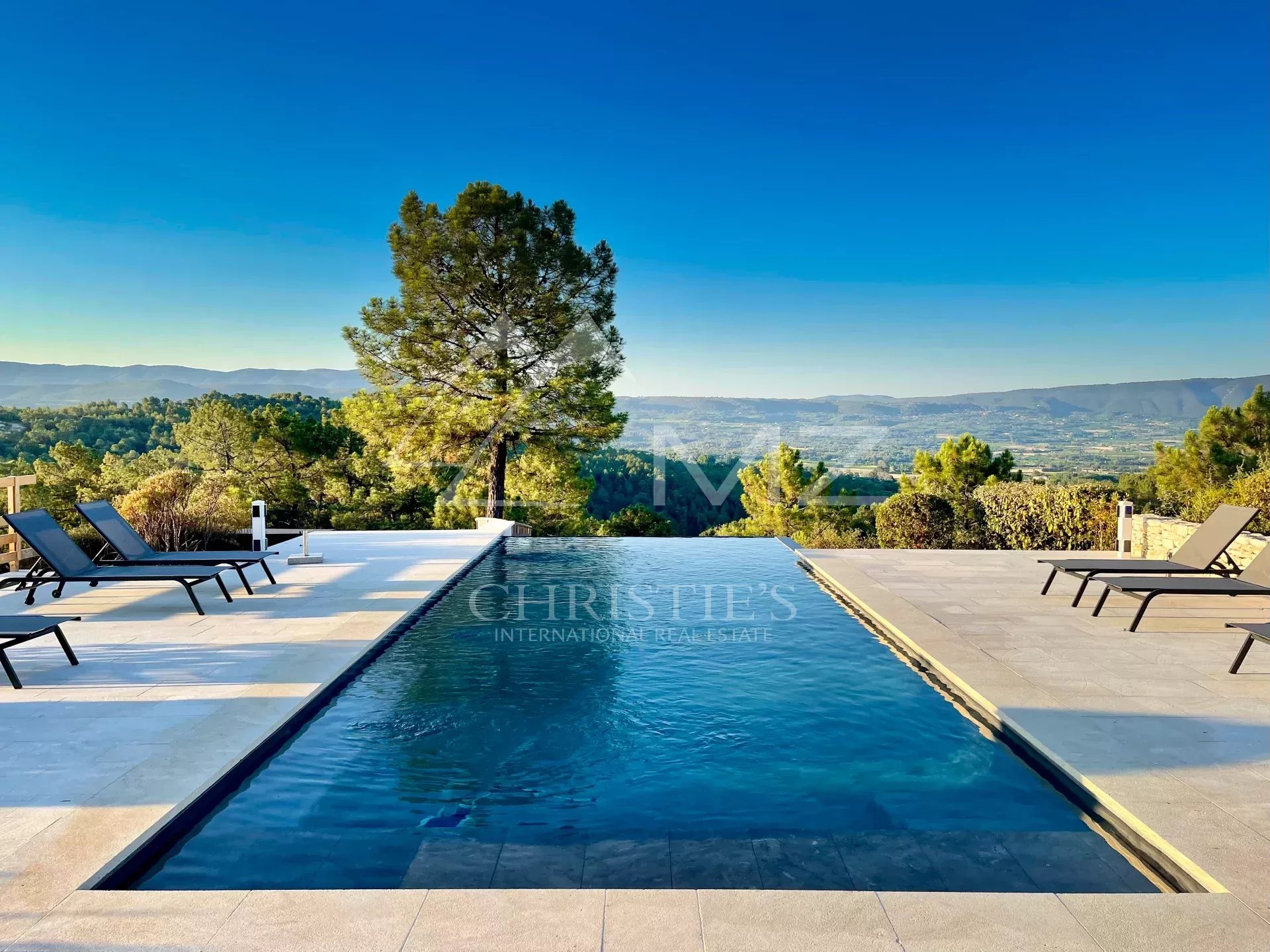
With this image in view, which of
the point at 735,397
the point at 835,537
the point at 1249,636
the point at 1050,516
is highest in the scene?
the point at 735,397

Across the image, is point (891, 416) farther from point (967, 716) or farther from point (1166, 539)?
point (967, 716)

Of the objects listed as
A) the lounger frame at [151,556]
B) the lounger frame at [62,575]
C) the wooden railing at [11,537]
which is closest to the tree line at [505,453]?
the wooden railing at [11,537]

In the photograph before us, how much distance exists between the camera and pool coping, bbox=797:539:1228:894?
2523mm

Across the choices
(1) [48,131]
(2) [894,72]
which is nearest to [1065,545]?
(2) [894,72]

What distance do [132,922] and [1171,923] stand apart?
2748mm

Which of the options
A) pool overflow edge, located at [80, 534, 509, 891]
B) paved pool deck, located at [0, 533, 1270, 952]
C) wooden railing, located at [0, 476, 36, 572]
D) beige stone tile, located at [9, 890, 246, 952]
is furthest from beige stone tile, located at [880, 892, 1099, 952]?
wooden railing, located at [0, 476, 36, 572]

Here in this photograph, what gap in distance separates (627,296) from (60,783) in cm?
1689

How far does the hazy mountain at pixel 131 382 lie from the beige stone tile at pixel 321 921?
796 inches

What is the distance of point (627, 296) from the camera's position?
749 inches

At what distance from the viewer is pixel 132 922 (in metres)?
2.21

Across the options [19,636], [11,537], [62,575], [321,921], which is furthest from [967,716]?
[11,537]

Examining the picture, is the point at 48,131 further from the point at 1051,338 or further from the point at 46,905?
the point at 1051,338

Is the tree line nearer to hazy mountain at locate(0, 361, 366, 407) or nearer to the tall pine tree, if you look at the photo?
the tall pine tree

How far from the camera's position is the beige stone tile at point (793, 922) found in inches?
83.2
